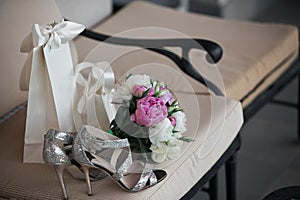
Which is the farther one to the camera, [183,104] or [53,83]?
[183,104]

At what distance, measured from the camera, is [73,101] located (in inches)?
69.7

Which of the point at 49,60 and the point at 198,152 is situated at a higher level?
the point at 49,60

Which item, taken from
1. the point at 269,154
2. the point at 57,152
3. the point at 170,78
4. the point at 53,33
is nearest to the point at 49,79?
the point at 53,33

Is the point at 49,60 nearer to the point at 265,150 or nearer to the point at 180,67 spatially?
the point at 180,67

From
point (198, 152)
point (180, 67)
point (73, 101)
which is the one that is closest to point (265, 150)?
point (180, 67)

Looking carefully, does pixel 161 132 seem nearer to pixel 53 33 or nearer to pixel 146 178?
pixel 146 178

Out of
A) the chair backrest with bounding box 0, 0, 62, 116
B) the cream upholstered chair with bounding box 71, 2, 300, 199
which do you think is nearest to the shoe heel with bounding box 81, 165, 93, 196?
the chair backrest with bounding box 0, 0, 62, 116

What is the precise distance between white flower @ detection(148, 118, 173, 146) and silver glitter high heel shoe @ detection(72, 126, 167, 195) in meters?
0.06

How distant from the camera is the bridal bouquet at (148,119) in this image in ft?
5.08

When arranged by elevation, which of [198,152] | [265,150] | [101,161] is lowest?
[265,150]

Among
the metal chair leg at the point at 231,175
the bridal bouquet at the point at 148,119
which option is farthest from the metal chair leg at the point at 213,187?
the bridal bouquet at the point at 148,119

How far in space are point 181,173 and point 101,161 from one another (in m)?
0.23

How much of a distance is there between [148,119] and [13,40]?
57cm

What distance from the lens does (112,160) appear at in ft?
5.22
